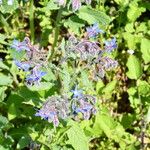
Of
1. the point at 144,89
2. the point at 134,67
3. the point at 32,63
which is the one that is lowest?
the point at 144,89

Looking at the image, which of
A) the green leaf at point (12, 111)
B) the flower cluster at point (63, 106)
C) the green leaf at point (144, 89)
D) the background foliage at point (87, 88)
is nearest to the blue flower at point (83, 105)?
the flower cluster at point (63, 106)

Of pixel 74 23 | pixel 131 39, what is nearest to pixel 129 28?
pixel 131 39

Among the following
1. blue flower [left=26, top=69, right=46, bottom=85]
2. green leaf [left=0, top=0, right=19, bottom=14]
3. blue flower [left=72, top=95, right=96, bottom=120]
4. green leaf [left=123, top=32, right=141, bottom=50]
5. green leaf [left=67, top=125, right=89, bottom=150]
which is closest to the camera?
blue flower [left=26, top=69, right=46, bottom=85]

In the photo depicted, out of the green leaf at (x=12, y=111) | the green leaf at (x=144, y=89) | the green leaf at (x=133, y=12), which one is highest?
the green leaf at (x=133, y=12)

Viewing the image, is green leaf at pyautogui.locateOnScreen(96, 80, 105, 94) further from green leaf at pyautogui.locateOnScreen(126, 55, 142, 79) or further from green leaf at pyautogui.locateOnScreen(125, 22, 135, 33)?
green leaf at pyautogui.locateOnScreen(125, 22, 135, 33)

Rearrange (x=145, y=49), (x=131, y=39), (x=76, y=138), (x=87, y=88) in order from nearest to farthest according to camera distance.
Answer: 1. (x=76, y=138)
2. (x=87, y=88)
3. (x=145, y=49)
4. (x=131, y=39)

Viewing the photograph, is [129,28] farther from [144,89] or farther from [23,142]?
[23,142]

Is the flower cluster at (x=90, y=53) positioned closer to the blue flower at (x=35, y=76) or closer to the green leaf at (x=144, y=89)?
the blue flower at (x=35, y=76)

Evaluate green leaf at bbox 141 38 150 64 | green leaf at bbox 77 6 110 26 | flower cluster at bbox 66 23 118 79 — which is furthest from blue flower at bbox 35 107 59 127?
green leaf at bbox 141 38 150 64
